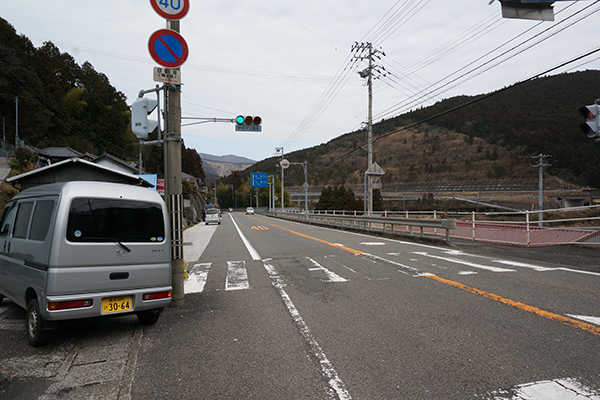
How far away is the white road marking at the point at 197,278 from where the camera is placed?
713 centimetres

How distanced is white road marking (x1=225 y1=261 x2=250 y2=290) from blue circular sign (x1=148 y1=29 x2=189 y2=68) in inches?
171

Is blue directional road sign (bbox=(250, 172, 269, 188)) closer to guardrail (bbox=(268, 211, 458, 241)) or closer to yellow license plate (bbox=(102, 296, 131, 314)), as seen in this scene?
guardrail (bbox=(268, 211, 458, 241))

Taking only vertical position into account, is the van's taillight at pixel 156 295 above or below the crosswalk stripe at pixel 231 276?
above

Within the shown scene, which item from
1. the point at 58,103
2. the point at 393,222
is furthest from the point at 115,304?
the point at 58,103

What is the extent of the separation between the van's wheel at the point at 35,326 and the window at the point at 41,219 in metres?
0.80

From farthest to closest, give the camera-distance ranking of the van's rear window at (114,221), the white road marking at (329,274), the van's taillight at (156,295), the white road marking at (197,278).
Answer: the white road marking at (329,274), the white road marking at (197,278), the van's taillight at (156,295), the van's rear window at (114,221)

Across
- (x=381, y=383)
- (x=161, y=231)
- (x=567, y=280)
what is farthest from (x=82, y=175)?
(x=567, y=280)

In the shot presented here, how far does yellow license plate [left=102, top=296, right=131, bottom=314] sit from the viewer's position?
4219 mm

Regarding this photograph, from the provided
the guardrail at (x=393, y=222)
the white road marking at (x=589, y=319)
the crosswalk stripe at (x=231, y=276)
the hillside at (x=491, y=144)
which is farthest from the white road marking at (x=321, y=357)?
the hillside at (x=491, y=144)

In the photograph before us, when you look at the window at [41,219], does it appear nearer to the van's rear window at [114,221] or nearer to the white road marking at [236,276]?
the van's rear window at [114,221]

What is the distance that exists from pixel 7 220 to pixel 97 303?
9.07 ft

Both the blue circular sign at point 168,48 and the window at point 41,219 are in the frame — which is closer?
the window at point 41,219

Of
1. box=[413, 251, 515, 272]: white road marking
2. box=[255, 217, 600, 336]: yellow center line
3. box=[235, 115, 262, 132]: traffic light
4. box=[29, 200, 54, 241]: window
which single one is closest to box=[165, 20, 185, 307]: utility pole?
box=[29, 200, 54, 241]: window

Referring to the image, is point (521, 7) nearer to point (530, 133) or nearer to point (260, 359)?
point (260, 359)
